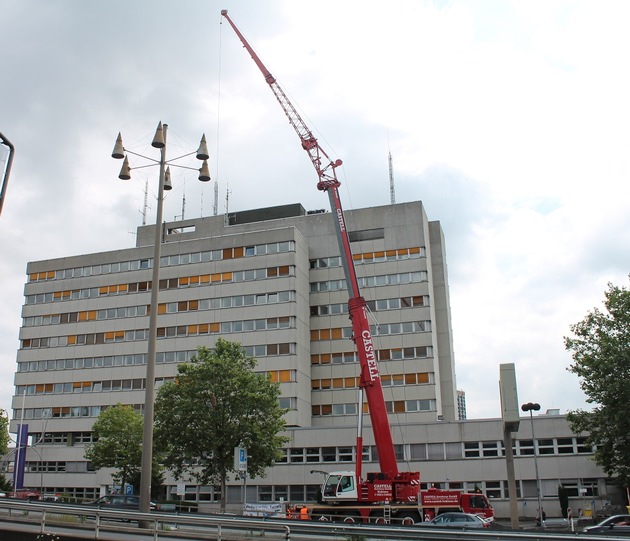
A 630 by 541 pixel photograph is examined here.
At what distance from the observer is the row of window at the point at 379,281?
72750 mm

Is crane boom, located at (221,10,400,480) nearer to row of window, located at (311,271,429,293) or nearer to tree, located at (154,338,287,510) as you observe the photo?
tree, located at (154,338,287,510)

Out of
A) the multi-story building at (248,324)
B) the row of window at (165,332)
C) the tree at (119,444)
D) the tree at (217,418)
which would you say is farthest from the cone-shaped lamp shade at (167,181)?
the row of window at (165,332)

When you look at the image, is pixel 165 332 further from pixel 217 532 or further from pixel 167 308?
pixel 217 532

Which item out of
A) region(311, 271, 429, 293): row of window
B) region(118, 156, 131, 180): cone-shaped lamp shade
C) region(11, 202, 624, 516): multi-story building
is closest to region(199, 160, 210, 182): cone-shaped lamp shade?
region(118, 156, 131, 180): cone-shaped lamp shade

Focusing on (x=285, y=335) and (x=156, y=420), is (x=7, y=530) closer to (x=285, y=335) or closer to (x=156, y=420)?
(x=156, y=420)

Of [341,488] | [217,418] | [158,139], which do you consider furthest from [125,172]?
[217,418]

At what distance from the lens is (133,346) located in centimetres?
7481

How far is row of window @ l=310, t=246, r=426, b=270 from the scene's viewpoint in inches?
2913

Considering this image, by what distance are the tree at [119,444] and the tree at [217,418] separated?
1270 centimetres

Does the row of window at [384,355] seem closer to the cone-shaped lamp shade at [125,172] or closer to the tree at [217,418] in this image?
the tree at [217,418]

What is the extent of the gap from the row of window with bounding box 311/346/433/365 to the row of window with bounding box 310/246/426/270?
32.6 feet

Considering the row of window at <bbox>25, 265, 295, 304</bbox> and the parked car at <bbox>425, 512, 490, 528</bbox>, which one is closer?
the parked car at <bbox>425, 512, 490, 528</bbox>

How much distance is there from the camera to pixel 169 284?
7575 centimetres

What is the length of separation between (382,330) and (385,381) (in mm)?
5415
